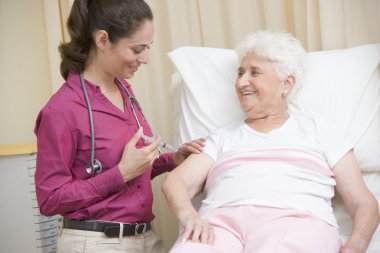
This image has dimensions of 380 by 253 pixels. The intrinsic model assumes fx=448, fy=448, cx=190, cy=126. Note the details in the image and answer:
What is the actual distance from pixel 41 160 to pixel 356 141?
41.7 inches

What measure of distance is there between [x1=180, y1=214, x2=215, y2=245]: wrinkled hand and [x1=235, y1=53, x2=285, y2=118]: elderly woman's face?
0.50m

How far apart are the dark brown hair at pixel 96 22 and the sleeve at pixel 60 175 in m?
0.22

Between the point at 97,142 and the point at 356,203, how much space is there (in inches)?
31.8

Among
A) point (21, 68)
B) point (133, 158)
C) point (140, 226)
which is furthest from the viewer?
point (21, 68)

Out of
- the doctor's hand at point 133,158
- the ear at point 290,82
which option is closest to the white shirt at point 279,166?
the ear at point 290,82

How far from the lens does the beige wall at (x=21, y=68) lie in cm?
251

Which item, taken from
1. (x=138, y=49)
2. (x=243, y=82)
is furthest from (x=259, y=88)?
(x=138, y=49)

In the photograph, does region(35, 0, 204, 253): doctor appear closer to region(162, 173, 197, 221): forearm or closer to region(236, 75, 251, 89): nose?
region(162, 173, 197, 221): forearm

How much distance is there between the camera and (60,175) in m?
1.29

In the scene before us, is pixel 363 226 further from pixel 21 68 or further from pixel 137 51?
pixel 21 68

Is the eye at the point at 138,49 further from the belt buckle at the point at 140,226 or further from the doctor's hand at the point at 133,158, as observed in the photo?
the belt buckle at the point at 140,226

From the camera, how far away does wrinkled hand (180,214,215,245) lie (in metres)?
1.20

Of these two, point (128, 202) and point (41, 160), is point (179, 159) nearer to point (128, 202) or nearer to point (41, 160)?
point (128, 202)

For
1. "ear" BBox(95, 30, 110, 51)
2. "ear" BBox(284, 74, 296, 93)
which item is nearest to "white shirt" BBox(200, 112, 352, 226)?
"ear" BBox(284, 74, 296, 93)
